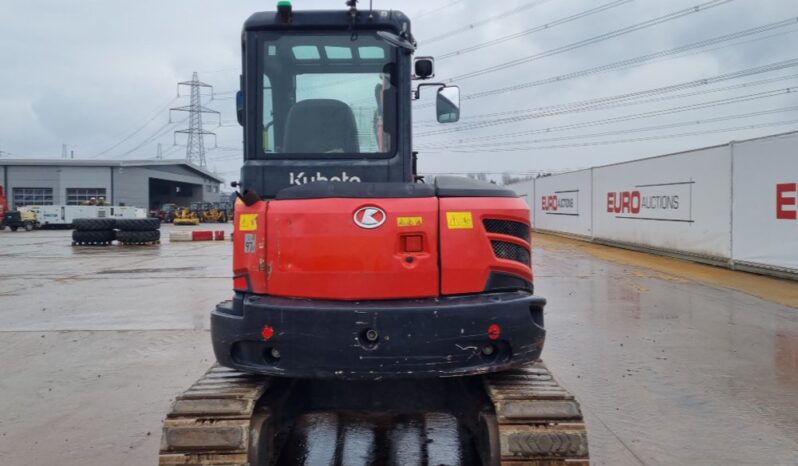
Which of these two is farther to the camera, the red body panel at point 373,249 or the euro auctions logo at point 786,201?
the euro auctions logo at point 786,201

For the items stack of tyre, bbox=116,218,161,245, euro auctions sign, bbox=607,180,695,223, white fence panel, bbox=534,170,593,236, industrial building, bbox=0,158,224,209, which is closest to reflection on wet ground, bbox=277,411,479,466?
euro auctions sign, bbox=607,180,695,223

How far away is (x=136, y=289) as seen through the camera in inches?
579

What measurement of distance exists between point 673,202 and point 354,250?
1750 centimetres

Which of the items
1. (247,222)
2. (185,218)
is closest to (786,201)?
(247,222)

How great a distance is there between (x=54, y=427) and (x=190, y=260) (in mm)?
16658

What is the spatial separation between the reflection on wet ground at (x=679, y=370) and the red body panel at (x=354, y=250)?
2.22m

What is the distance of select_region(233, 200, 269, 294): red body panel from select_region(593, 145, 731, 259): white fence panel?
15165 mm

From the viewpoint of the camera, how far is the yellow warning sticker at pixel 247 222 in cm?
409

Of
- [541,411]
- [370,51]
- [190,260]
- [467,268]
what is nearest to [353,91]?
[370,51]

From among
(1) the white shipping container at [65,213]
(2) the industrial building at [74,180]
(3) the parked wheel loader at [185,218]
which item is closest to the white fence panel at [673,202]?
(1) the white shipping container at [65,213]

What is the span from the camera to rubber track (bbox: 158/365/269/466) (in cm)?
376

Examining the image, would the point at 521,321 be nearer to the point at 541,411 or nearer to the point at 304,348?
the point at 541,411

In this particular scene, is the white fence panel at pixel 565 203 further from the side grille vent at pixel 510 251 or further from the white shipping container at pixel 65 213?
the white shipping container at pixel 65 213

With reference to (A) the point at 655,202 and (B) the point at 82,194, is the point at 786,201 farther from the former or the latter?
(B) the point at 82,194
